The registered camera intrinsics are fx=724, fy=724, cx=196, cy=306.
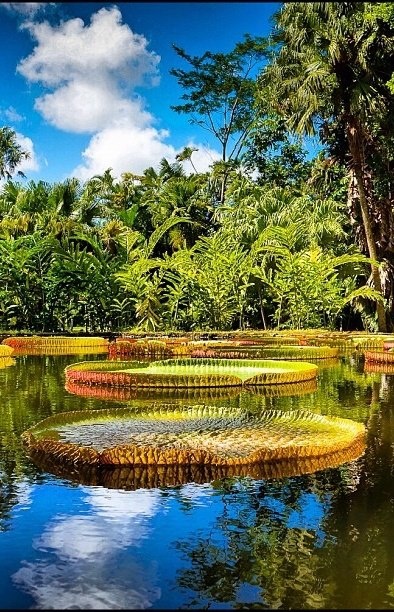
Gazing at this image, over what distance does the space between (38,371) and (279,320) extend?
30.4ft

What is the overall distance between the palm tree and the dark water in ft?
49.7

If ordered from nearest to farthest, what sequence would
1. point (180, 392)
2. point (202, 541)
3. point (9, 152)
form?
point (202, 541), point (180, 392), point (9, 152)

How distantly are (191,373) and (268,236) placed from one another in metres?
10.0

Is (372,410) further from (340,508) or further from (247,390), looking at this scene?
(340,508)

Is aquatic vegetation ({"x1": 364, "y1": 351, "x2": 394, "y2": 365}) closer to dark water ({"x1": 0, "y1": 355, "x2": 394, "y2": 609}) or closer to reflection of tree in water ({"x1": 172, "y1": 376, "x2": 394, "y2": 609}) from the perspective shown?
dark water ({"x1": 0, "y1": 355, "x2": 394, "y2": 609})

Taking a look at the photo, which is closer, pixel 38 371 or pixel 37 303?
pixel 38 371

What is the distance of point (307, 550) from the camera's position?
3279 millimetres

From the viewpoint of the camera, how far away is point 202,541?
3.39 m

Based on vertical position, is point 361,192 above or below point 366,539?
above

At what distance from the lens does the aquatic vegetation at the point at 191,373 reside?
875 centimetres

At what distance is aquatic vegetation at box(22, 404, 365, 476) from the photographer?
4688 mm

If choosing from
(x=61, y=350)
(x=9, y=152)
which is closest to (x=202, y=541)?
(x=61, y=350)

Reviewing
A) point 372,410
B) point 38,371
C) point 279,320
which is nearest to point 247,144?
point 279,320

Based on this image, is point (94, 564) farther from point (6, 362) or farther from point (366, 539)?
point (6, 362)
